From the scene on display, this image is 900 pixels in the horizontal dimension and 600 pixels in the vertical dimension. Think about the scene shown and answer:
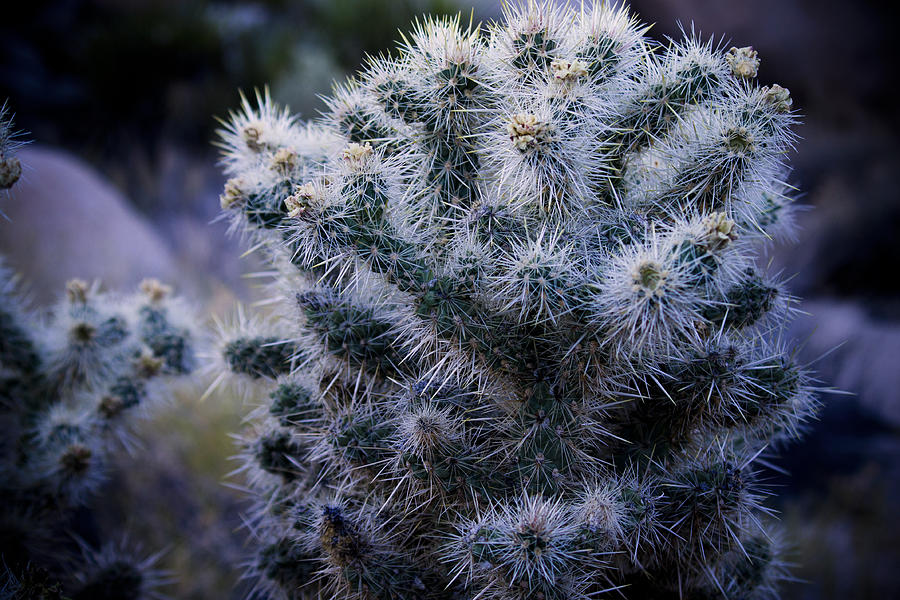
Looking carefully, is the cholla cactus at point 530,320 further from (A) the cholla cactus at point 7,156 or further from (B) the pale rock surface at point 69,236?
(B) the pale rock surface at point 69,236

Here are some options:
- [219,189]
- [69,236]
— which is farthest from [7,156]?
[219,189]

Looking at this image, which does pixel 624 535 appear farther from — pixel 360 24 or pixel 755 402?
pixel 360 24

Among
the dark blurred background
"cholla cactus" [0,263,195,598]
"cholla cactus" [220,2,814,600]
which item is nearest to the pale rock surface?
the dark blurred background

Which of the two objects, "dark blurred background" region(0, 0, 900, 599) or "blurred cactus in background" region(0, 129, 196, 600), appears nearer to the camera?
"blurred cactus in background" region(0, 129, 196, 600)

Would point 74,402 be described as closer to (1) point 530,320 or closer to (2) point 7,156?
(2) point 7,156

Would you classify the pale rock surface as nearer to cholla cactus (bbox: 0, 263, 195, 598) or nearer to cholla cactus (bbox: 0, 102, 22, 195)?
cholla cactus (bbox: 0, 263, 195, 598)

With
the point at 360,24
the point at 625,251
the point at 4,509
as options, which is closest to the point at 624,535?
the point at 625,251

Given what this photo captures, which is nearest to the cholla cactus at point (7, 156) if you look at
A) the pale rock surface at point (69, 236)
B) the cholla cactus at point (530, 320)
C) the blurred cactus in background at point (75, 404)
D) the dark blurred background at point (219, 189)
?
the dark blurred background at point (219, 189)
